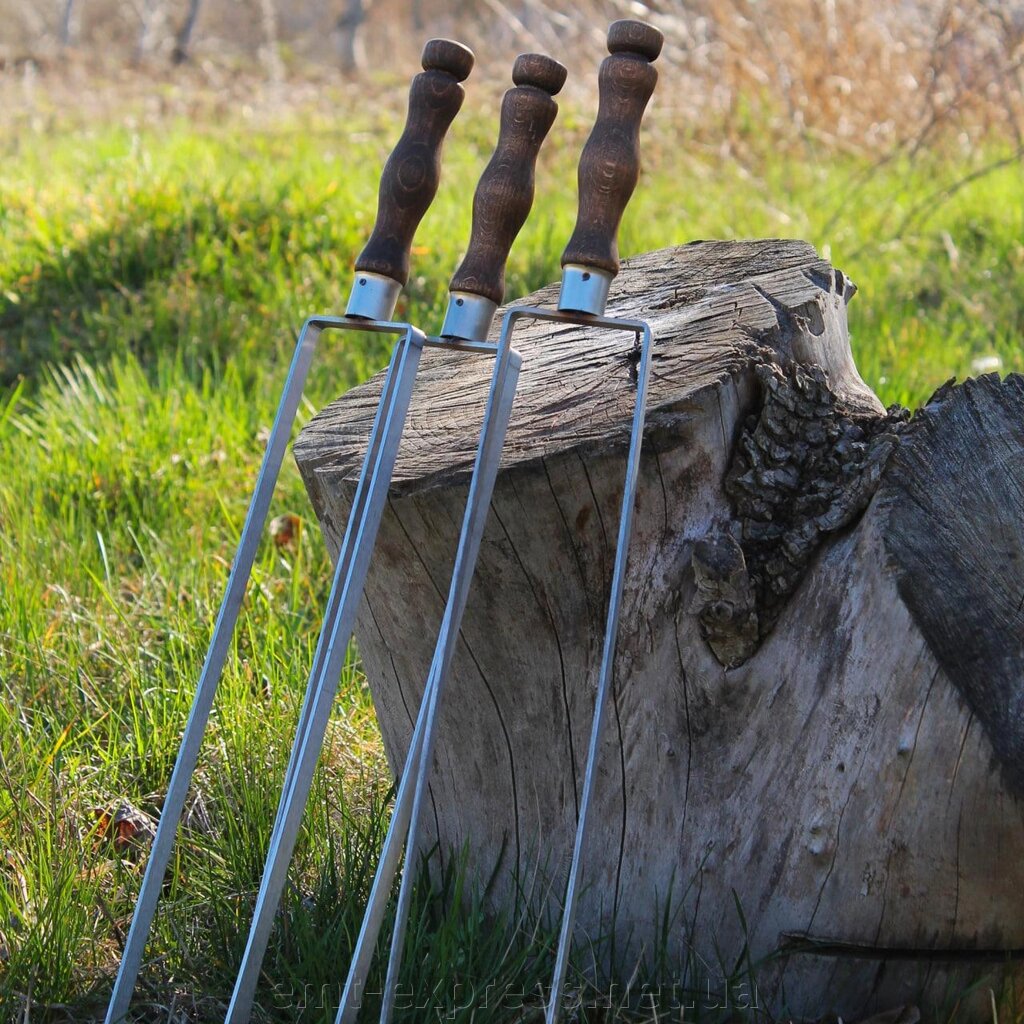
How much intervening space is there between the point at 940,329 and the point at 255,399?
7.64 feet

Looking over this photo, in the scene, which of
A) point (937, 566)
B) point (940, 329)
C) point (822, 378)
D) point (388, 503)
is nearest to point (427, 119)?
point (388, 503)

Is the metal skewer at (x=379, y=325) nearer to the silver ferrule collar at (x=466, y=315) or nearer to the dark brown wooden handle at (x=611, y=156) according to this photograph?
the silver ferrule collar at (x=466, y=315)

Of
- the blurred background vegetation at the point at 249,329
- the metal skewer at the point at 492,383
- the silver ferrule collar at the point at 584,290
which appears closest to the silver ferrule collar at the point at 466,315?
the metal skewer at the point at 492,383

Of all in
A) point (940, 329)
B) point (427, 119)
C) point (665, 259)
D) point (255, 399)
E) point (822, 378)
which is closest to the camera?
point (427, 119)

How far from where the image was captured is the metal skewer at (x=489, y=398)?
135cm

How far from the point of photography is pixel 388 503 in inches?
61.5

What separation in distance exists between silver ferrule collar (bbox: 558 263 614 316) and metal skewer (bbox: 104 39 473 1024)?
0.61 feet

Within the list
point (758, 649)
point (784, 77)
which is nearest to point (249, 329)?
point (758, 649)

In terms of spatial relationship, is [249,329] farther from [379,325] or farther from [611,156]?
[611,156]

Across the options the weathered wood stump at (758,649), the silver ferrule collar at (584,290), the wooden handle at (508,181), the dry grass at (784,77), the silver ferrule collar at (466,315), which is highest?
the dry grass at (784,77)

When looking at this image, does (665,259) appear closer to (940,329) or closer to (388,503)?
(388,503)

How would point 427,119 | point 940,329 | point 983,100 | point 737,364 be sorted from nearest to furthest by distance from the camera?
point 427,119
point 737,364
point 940,329
point 983,100

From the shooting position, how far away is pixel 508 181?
54.7 inches

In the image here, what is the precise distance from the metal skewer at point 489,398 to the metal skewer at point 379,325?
0.05 ft
